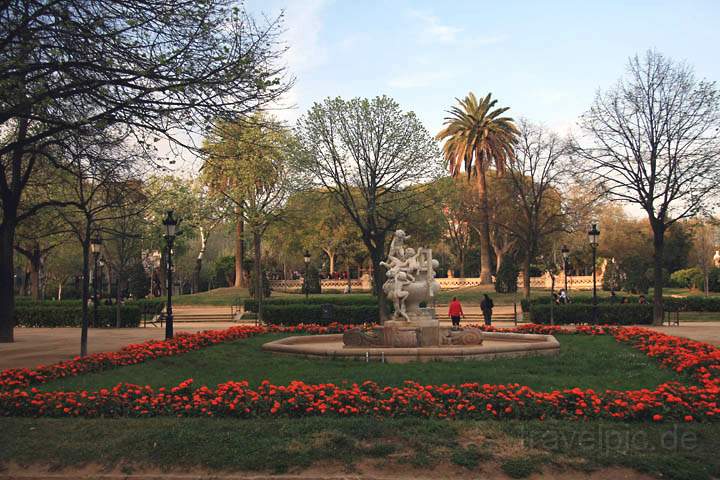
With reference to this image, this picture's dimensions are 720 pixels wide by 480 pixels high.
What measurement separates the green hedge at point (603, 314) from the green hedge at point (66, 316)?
66.0 ft

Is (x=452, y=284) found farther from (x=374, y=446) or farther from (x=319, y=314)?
(x=374, y=446)

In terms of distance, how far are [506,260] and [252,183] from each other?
65.2 feet

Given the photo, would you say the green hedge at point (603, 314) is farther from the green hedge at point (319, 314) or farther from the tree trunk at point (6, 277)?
the tree trunk at point (6, 277)


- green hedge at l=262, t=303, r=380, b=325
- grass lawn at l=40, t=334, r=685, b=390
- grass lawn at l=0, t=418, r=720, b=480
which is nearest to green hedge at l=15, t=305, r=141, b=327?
green hedge at l=262, t=303, r=380, b=325

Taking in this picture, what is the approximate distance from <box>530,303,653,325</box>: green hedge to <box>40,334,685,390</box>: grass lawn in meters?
14.7

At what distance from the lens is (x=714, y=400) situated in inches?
349

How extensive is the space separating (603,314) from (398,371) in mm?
20906

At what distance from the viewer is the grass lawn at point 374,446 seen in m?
7.26

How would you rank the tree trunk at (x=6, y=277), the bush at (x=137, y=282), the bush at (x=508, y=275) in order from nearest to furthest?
the tree trunk at (x=6, y=277) → the bush at (x=508, y=275) → the bush at (x=137, y=282)

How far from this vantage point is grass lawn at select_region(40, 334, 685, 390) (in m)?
11.6

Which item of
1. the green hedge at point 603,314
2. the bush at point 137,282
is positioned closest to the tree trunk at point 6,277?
the green hedge at point 603,314

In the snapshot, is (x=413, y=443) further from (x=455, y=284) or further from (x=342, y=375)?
(x=455, y=284)

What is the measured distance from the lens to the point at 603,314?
30.5 meters

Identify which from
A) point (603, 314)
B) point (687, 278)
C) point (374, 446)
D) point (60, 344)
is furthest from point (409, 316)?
point (687, 278)
